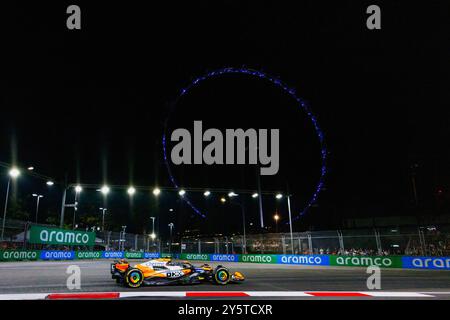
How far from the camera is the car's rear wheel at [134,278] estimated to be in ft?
33.8

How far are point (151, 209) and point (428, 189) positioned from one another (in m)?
65.7

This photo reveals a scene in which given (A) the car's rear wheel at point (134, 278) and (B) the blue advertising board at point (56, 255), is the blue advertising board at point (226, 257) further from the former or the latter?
(A) the car's rear wheel at point (134, 278)

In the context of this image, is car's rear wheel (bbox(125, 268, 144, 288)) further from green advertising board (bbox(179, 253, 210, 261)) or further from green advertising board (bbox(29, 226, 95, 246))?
green advertising board (bbox(179, 253, 210, 261))

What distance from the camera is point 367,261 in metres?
21.4

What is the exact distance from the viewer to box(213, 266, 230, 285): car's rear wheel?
10961 mm

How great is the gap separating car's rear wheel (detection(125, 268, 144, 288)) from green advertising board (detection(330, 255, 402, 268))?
16.2 meters

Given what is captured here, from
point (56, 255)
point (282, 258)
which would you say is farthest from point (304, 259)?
point (56, 255)

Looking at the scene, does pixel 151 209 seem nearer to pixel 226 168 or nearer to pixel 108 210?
pixel 108 210

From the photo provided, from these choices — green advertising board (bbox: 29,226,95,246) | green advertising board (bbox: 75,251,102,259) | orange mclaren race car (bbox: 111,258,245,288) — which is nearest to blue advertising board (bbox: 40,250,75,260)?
green advertising board (bbox: 75,251,102,259)

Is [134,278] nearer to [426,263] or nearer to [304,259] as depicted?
[426,263]

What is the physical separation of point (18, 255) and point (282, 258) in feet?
76.5

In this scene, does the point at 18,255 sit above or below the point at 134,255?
above

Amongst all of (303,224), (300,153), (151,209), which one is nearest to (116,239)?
(300,153)

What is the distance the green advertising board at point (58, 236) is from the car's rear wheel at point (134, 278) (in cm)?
2017
